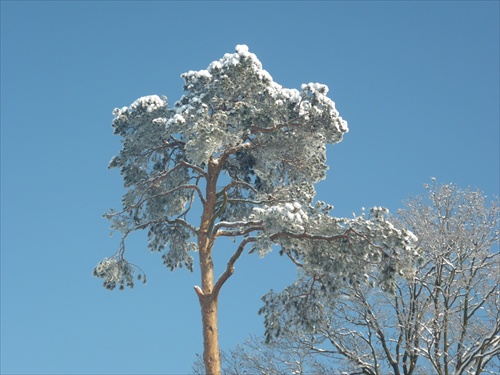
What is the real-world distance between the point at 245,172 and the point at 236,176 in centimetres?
30

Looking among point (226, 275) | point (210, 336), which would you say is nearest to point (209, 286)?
point (226, 275)

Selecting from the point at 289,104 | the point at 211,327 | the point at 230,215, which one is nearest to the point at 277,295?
the point at 211,327

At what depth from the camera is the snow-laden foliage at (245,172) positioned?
17.8 metres

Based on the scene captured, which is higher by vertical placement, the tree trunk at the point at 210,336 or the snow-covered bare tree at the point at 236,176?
the snow-covered bare tree at the point at 236,176

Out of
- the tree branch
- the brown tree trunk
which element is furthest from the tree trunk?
the tree branch

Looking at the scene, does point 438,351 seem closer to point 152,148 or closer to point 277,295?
point 277,295

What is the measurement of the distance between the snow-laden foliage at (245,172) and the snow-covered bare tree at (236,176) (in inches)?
1.2

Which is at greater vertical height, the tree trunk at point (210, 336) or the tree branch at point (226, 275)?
the tree branch at point (226, 275)

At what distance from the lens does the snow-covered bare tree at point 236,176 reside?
17828 millimetres

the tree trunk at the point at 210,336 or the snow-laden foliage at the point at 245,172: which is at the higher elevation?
the snow-laden foliage at the point at 245,172

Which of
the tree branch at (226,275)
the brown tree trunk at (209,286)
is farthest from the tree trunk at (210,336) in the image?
the tree branch at (226,275)

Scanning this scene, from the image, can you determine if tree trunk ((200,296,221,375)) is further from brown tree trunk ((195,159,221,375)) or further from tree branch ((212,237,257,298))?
tree branch ((212,237,257,298))

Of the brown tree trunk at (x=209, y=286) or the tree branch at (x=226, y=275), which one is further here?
the tree branch at (x=226, y=275)

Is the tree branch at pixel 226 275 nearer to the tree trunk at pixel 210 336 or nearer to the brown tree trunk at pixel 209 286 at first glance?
the brown tree trunk at pixel 209 286
